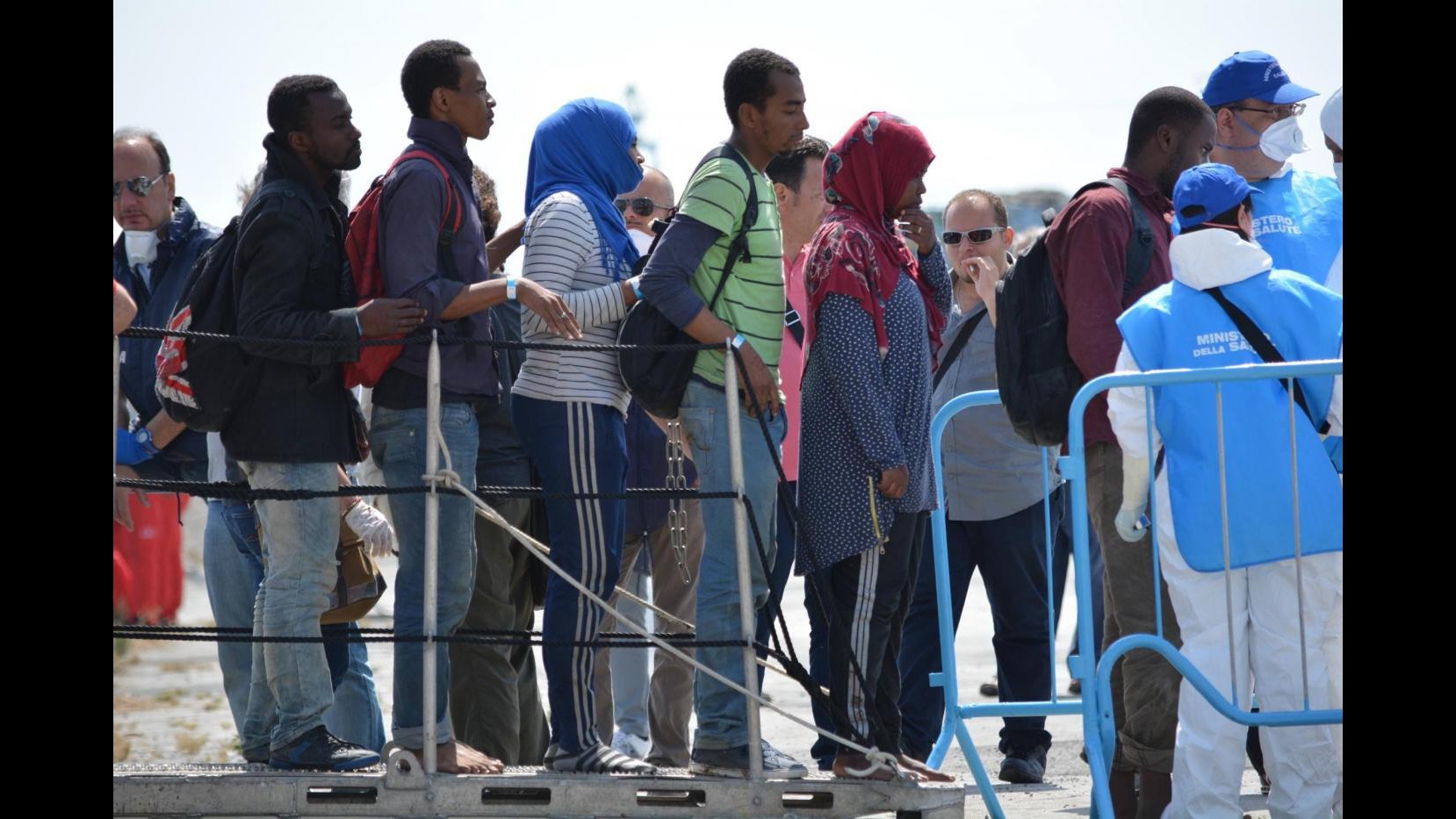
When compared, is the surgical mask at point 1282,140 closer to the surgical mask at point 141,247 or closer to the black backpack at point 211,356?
the black backpack at point 211,356

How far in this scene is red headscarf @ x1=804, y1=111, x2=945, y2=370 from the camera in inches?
208

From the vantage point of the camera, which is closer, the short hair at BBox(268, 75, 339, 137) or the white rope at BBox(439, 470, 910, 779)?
the white rope at BBox(439, 470, 910, 779)

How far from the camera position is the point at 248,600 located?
6195 mm

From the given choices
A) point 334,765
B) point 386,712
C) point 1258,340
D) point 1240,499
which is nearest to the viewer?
point 1240,499

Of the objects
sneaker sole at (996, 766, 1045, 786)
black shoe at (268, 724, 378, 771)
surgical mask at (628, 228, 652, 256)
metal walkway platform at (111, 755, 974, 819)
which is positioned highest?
surgical mask at (628, 228, 652, 256)

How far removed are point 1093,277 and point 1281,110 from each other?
143 centimetres

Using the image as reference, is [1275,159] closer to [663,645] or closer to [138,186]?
[663,645]

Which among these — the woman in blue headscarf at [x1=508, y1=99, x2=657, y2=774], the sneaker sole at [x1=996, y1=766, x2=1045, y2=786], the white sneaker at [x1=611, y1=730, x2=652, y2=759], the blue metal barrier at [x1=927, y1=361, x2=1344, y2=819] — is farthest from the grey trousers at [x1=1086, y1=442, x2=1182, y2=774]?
the white sneaker at [x1=611, y1=730, x2=652, y2=759]

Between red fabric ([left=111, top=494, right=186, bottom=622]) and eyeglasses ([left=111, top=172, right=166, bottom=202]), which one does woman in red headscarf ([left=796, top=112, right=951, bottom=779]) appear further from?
red fabric ([left=111, top=494, right=186, bottom=622])

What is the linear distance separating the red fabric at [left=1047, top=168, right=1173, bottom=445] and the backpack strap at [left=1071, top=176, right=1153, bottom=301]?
0.08 feet

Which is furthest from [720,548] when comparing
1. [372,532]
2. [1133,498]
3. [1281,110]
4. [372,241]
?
[1281,110]

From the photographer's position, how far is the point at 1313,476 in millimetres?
4785

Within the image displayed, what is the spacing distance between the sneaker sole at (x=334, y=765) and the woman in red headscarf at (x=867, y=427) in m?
1.41

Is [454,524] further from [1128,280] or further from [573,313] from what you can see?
[1128,280]
